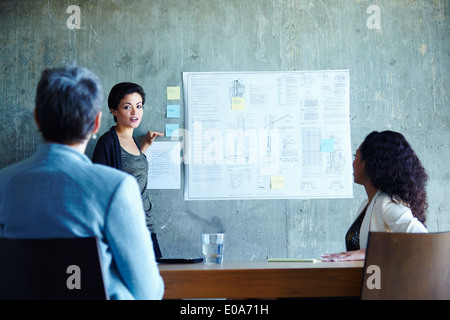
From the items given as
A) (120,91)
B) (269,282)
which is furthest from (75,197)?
(120,91)

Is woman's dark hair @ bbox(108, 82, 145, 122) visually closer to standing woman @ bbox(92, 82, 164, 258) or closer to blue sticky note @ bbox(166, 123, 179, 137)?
standing woman @ bbox(92, 82, 164, 258)

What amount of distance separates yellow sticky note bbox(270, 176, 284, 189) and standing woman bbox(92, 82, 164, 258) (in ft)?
2.80

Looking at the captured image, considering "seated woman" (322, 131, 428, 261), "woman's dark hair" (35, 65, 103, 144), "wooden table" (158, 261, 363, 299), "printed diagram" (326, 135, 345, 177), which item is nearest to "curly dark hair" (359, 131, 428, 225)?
"seated woman" (322, 131, 428, 261)

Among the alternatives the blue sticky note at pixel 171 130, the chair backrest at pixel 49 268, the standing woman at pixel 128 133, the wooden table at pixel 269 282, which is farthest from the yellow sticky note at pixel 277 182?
the chair backrest at pixel 49 268

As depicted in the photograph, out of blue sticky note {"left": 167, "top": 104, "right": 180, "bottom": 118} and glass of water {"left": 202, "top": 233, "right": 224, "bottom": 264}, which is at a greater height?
blue sticky note {"left": 167, "top": 104, "right": 180, "bottom": 118}

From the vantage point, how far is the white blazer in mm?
1943

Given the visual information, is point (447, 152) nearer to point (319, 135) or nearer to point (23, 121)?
point (319, 135)

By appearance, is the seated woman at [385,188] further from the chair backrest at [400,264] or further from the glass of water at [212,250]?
the chair backrest at [400,264]

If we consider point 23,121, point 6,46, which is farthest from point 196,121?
point 6,46

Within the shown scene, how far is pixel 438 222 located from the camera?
3424mm

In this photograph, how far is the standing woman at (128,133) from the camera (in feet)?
10.1

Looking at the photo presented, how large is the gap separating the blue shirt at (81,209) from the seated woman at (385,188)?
1.09 metres

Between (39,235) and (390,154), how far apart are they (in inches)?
64.9
